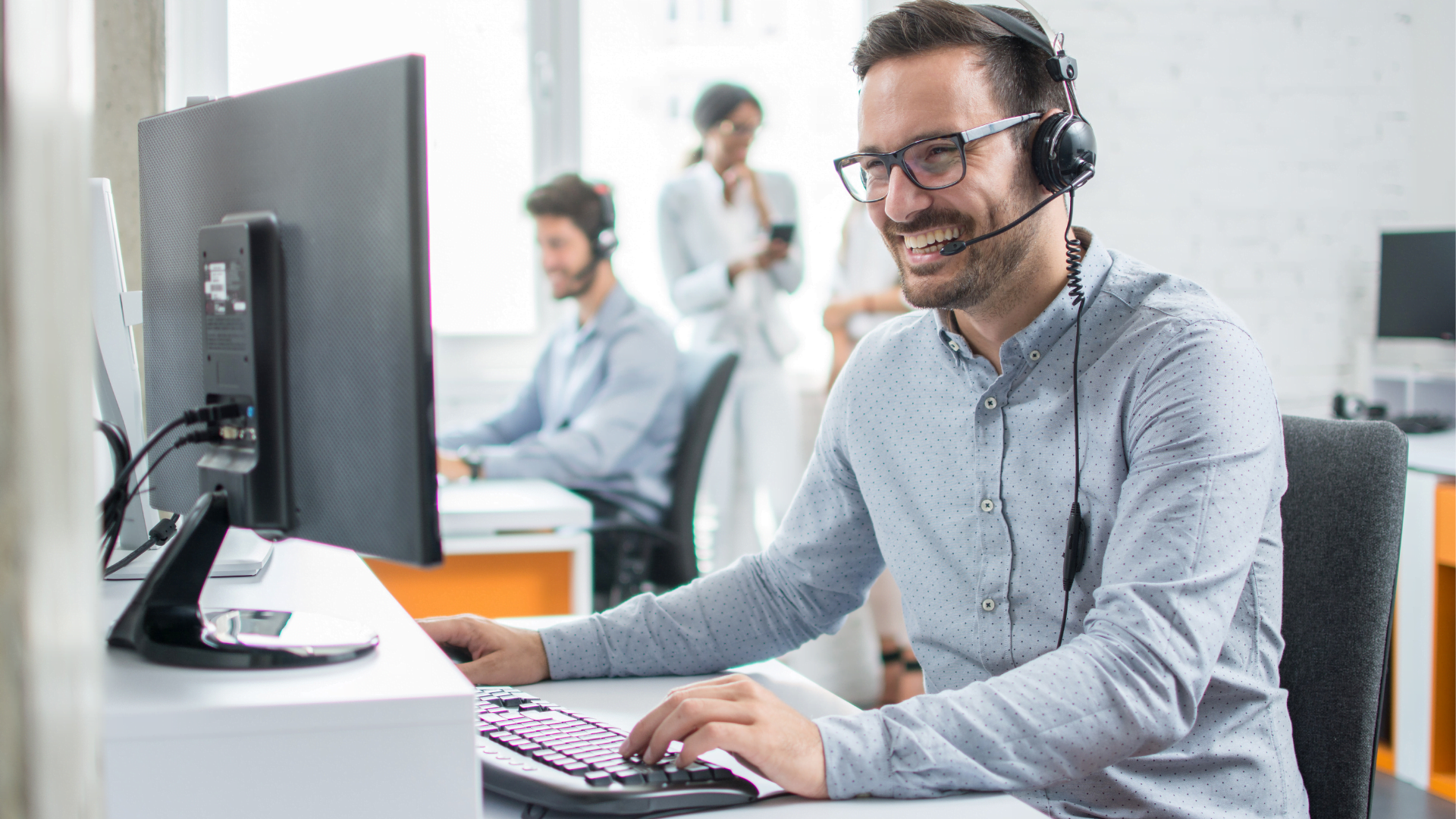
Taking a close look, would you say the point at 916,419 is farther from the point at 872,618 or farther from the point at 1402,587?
the point at 872,618

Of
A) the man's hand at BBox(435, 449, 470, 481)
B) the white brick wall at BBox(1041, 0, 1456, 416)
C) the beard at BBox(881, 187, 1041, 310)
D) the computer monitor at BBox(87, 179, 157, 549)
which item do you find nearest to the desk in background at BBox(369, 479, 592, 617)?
the man's hand at BBox(435, 449, 470, 481)

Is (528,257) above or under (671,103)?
under

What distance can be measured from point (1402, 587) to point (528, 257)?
243 cm

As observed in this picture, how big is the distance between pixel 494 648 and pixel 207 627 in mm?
353

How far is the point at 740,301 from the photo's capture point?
3326 mm

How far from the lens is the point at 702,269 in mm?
3314

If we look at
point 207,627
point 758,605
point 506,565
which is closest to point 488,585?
point 506,565

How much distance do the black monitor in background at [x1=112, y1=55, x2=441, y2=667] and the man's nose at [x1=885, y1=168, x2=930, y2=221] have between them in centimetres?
59

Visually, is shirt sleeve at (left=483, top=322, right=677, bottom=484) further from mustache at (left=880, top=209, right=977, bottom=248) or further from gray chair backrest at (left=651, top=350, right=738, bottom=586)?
mustache at (left=880, top=209, right=977, bottom=248)

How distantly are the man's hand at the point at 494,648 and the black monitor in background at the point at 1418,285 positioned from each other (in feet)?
9.79

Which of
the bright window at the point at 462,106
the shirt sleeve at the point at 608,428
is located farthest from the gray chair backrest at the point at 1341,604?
the bright window at the point at 462,106

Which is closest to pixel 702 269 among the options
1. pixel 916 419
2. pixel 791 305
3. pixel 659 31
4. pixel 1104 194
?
pixel 791 305

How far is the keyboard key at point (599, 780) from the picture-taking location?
73 centimetres

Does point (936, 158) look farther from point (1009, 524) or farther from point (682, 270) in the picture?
point (682, 270)
